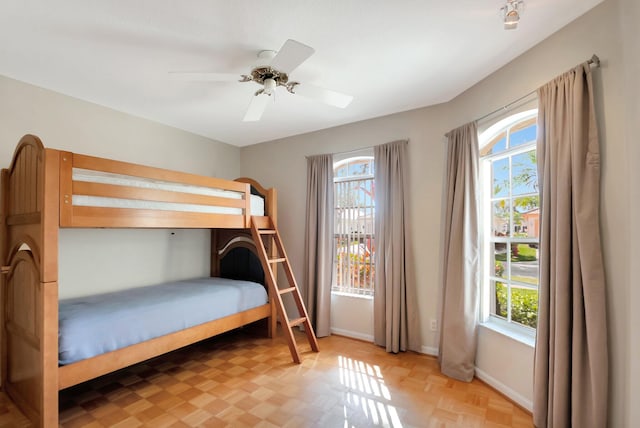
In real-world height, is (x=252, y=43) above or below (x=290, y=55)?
above

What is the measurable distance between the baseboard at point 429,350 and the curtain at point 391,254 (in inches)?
6.6

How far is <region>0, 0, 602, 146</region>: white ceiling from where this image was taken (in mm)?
1645

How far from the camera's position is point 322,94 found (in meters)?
2.17

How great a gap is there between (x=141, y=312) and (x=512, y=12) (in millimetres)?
3007

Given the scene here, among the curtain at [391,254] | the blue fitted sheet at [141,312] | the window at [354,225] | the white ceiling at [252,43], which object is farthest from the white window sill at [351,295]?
the white ceiling at [252,43]

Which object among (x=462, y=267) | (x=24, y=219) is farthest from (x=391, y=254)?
(x=24, y=219)

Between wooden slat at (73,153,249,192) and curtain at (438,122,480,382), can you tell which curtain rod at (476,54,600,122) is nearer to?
curtain at (438,122,480,382)

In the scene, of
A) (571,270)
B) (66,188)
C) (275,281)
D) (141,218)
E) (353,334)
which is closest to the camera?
(571,270)

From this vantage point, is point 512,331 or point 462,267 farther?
point 462,267

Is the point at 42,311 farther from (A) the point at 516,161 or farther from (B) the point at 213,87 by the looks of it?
(A) the point at 516,161

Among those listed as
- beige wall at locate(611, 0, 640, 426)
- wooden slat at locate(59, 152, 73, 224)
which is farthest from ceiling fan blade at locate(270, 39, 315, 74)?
beige wall at locate(611, 0, 640, 426)

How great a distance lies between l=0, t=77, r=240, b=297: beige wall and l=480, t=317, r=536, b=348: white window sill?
3.32 meters

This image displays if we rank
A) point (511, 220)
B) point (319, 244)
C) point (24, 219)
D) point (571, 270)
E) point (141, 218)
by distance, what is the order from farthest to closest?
1. point (319, 244)
2. point (511, 220)
3. point (141, 218)
4. point (24, 219)
5. point (571, 270)

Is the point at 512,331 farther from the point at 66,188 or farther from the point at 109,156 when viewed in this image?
the point at 109,156
